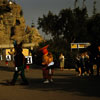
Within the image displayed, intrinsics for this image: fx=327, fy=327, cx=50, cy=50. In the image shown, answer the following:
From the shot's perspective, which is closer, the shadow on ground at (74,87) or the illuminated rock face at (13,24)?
the shadow on ground at (74,87)

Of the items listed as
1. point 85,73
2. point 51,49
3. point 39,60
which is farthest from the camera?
point 39,60

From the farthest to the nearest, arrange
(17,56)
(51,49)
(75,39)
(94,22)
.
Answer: (75,39) < (94,22) < (51,49) < (17,56)

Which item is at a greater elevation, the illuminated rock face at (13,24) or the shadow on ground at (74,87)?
the illuminated rock face at (13,24)

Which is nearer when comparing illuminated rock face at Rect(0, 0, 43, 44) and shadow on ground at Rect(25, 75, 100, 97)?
shadow on ground at Rect(25, 75, 100, 97)

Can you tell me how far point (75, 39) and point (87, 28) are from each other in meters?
4.09

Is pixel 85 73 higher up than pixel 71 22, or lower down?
lower down

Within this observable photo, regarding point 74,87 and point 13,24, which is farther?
point 13,24

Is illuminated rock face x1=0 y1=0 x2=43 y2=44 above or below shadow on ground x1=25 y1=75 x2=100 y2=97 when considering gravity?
above

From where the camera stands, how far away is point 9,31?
4510 inches

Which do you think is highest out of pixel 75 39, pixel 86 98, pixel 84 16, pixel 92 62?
pixel 84 16

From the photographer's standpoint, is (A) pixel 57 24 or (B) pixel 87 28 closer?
(B) pixel 87 28

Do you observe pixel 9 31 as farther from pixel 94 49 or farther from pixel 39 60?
pixel 94 49

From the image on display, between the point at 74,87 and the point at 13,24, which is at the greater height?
the point at 13,24

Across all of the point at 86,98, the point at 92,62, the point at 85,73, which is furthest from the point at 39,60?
the point at 86,98
